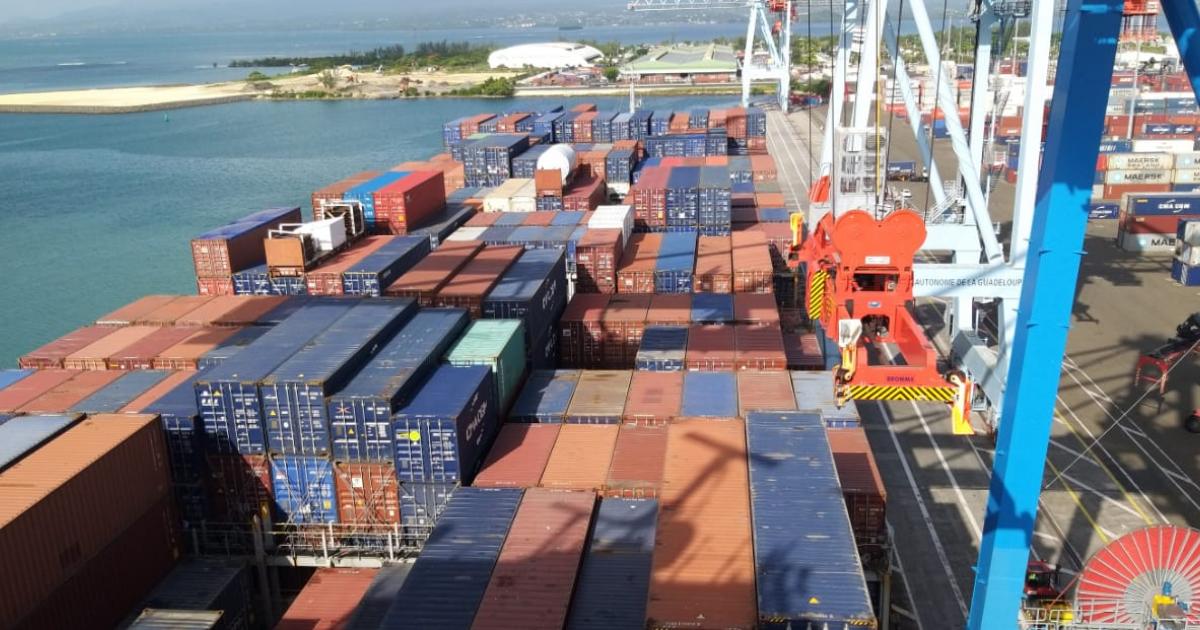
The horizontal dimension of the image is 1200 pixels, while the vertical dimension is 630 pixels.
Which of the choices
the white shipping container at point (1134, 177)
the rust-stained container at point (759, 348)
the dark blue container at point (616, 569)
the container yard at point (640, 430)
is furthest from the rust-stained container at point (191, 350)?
the white shipping container at point (1134, 177)

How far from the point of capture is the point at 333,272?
27391mm

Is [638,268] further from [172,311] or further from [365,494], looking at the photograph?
[365,494]

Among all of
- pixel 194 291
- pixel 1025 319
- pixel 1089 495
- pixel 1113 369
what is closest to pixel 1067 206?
pixel 1025 319

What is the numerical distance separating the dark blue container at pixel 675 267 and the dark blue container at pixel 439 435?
1374 centimetres

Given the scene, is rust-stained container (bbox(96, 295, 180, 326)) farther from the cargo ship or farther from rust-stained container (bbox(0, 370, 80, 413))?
rust-stained container (bbox(0, 370, 80, 413))

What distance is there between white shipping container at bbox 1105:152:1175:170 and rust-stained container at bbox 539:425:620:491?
52218 millimetres

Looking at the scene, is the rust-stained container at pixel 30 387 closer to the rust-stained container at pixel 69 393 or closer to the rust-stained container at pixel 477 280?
the rust-stained container at pixel 69 393

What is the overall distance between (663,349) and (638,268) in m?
7.79

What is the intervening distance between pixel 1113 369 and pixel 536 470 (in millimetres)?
24466

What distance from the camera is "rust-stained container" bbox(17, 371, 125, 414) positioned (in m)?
19.5

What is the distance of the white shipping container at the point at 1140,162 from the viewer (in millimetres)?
56062

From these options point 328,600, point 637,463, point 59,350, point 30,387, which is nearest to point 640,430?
point 637,463

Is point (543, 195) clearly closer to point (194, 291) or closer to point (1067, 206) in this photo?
point (194, 291)

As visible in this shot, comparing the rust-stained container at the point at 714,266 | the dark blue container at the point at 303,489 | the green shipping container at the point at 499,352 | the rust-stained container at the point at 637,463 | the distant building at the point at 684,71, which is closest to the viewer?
the rust-stained container at the point at 637,463
